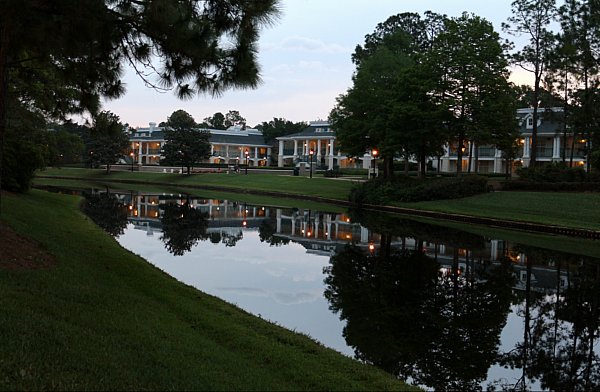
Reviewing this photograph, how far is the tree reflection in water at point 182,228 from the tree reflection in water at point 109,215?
176cm

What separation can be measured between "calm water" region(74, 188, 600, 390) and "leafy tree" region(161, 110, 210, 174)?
42790 mm

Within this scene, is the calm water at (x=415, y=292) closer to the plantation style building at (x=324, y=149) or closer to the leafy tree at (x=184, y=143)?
the plantation style building at (x=324, y=149)

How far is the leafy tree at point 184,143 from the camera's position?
2613 inches

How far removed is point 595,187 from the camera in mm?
32188

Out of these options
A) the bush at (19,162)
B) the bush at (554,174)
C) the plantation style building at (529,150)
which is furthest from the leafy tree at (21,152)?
the plantation style building at (529,150)

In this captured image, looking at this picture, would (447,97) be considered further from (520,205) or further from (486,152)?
(486,152)

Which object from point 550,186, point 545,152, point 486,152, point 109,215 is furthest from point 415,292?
point 486,152

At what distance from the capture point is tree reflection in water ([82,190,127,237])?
22178 millimetres

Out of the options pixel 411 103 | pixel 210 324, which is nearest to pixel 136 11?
pixel 210 324

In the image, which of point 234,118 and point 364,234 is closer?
point 364,234

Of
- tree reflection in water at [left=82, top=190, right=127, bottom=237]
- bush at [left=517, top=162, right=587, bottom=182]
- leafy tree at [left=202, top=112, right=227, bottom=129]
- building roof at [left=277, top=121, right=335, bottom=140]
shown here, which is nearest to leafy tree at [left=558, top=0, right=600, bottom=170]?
bush at [left=517, top=162, right=587, bottom=182]

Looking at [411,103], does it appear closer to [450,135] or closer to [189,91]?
[450,135]

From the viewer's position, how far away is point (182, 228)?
895 inches

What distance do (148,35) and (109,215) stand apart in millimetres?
18817
